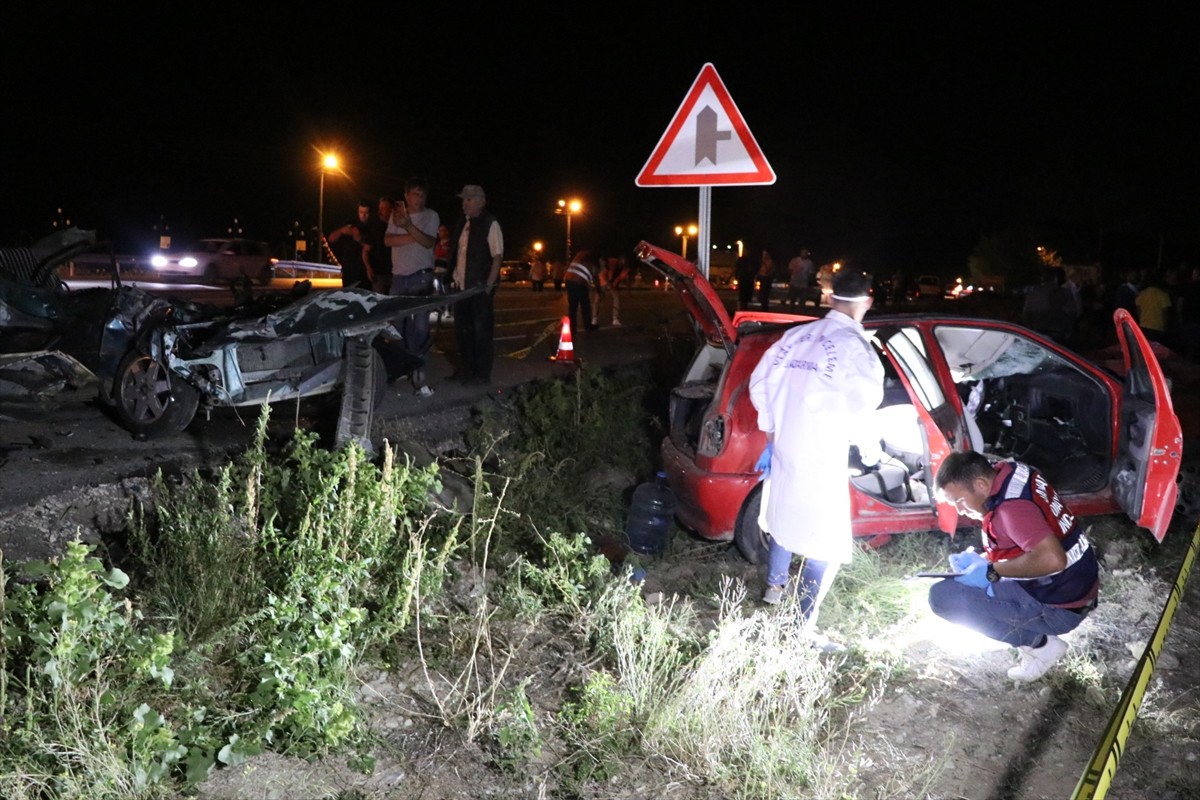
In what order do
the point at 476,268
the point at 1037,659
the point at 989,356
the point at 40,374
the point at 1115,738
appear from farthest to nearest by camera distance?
the point at 476,268 < the point at 40,374 < the point at 989,356 < the point at 1037,659 < the point at 1115,738

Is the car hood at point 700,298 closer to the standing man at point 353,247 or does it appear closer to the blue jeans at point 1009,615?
the blue jeans at point 1009,615

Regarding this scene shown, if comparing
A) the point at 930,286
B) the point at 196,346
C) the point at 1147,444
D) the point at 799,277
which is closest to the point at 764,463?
the point at 1147,444

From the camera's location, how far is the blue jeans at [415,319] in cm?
923

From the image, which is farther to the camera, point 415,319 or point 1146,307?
point 1146,307

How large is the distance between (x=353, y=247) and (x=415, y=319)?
1.58 meters

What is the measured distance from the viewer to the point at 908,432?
6258 millimetres

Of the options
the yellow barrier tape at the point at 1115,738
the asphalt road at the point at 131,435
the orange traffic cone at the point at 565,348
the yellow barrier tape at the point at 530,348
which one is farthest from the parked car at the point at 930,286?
the yellow barrier tape at the point at 1115,738

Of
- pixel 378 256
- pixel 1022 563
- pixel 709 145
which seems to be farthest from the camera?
pixel 378 256

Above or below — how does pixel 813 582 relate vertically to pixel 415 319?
below

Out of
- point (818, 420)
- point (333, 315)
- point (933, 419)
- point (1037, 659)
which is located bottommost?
point (1037, 659)

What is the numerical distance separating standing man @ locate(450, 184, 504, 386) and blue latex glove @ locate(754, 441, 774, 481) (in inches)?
152

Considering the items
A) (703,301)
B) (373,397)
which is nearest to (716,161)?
(703,301)

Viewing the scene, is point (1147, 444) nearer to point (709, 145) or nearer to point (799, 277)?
point (709, 145)

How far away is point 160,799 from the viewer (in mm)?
3141
